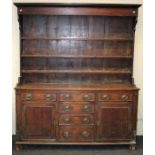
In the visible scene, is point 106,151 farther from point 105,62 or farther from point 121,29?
point 121,29

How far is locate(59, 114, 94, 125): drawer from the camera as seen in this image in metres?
3.61

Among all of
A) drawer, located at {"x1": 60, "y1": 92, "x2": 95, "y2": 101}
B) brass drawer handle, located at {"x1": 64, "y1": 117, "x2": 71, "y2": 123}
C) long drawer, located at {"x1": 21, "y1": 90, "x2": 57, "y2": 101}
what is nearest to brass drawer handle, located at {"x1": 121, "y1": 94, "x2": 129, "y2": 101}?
drawer, located at {"x1": 60, "y1": 92, "x2": 95, "y2": 101}

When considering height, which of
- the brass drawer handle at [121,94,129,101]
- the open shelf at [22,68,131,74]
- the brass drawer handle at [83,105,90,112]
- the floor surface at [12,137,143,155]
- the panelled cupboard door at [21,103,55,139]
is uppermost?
the open shelf at [22,68,131,74]

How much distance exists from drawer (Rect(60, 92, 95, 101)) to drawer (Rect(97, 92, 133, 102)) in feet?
0.37

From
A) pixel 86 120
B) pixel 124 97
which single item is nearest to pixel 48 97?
pixel 86 120

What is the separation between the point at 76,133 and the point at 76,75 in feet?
2.86

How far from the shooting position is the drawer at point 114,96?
3604mm

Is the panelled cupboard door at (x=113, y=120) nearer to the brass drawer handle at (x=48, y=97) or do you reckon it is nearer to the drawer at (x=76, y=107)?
the drawer at (x=76, y=107)

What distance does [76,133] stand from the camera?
364 centimetres

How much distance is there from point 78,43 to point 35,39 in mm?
639

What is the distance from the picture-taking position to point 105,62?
13.1 feet

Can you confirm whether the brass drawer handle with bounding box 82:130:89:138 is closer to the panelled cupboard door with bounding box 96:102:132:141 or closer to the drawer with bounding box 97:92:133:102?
the panelled cupboard door with bounding box 96:102:132:141

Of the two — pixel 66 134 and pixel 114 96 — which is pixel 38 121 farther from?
pixel 114 96

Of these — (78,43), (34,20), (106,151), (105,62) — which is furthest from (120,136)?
(34,20)
